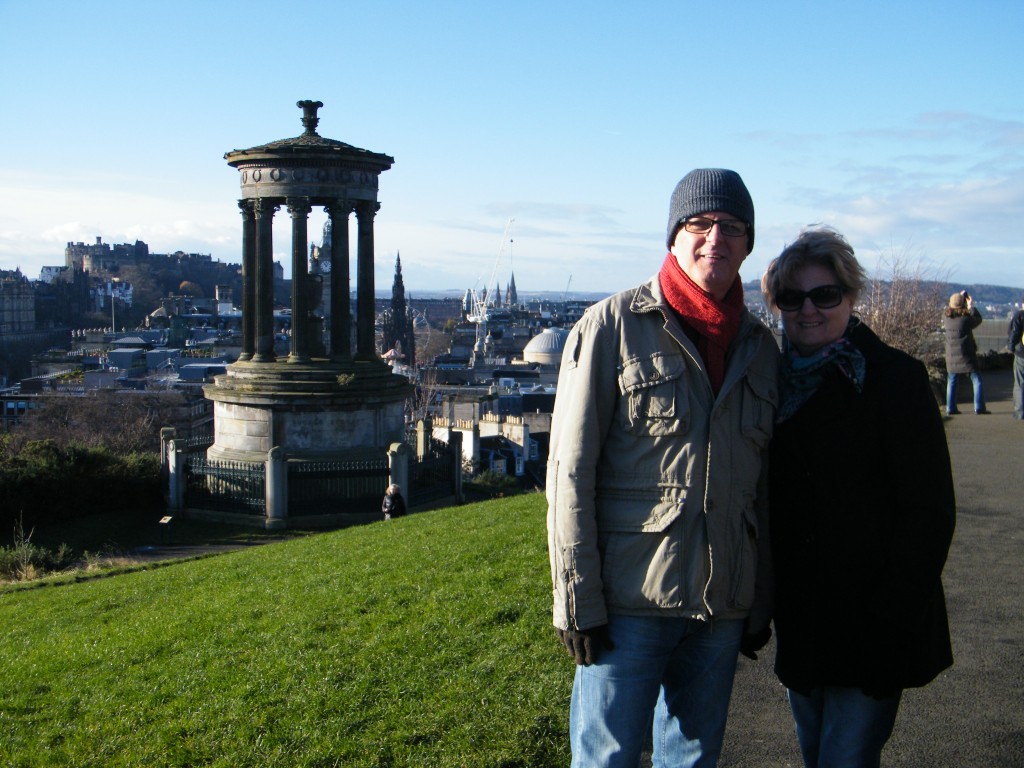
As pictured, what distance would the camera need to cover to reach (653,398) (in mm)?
2924

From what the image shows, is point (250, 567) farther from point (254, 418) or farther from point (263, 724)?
point (254, 418)

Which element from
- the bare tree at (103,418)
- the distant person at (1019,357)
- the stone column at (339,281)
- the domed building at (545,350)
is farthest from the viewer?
the domed building at (545,350)

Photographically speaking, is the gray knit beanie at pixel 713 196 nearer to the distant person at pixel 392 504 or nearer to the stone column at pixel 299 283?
the distant person at pixel 392 504

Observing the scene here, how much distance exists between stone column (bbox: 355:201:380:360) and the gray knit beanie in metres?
15.1

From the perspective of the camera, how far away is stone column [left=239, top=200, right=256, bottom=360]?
58.9ft

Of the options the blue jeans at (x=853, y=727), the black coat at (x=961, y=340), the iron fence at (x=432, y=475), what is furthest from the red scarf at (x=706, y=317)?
the iron fence at (x=432, y=475)

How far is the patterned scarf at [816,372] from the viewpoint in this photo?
3.09 metres

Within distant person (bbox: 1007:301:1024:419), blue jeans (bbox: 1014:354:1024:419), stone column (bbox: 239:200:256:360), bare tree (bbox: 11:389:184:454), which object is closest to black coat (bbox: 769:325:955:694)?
distant person (bbox: 1007:301:1024:419)

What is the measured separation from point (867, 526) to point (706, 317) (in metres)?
0.73

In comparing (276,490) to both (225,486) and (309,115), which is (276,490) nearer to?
(225,486)

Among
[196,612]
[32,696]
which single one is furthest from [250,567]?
[32,696]

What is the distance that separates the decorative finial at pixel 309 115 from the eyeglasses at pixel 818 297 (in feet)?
51.4

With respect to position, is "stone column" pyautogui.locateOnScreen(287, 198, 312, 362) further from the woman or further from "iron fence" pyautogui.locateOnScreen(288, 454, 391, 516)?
the woman

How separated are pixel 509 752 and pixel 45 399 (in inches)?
1811
